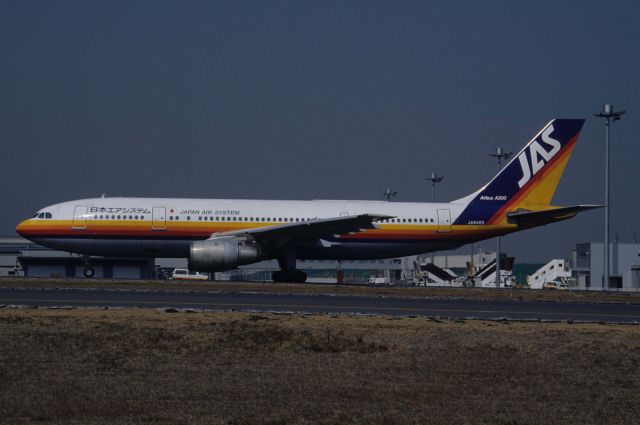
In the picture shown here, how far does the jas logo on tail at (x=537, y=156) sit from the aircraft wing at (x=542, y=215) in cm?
173

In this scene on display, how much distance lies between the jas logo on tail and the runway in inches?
566

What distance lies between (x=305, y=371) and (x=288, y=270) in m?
26.8

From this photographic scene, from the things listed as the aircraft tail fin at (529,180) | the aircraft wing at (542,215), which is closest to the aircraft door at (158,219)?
the aircraft tail fin at (529,180)

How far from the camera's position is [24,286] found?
30281 millimetres

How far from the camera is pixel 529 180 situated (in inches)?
1662

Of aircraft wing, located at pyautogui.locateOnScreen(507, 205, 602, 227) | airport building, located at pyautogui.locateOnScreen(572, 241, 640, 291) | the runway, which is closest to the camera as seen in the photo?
the runway

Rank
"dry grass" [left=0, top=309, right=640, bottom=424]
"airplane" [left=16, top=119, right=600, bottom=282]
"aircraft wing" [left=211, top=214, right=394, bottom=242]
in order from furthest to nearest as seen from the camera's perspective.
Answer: "airplane" [left=16, top=119, right=600, bottom=282] → "aircraft wing" [left=211, top=214, right=394, bottom=242] → "dry grass" [left=0, top=309, right=640, bottom=424]

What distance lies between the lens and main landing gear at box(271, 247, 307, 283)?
39.1 metres

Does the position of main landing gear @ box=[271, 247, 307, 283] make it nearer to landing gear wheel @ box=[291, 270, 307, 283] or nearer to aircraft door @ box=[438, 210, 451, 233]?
landing gear wheel @ box=[291, 270, 307, 283]

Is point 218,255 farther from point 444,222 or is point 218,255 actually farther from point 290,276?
point 444,222

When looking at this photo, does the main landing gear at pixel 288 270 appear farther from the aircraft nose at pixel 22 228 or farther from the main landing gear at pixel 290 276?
the aircraft nose at pixel 22 228

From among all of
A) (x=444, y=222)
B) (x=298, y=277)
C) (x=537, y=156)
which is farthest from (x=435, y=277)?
(x=298, y=277)

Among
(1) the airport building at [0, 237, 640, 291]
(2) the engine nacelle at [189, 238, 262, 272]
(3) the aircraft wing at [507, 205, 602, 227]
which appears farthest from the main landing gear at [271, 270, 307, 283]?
(3) the aircraft wing at [507, 205, 602, 227]

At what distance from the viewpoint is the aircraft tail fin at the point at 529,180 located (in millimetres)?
41688
